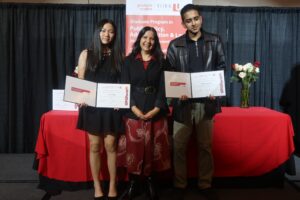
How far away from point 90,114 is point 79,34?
205 centimetres

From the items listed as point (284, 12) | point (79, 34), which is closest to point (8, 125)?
point (79, 34)

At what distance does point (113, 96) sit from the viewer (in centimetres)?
234

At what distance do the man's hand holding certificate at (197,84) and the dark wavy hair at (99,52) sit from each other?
1.31 ft

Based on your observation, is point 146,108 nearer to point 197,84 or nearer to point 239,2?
point 197,84

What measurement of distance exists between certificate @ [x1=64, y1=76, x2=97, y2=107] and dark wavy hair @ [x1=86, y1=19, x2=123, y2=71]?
0.41 ft

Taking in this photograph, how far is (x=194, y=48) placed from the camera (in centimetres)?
248

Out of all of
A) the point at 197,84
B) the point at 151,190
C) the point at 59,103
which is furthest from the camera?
the point at 59,103

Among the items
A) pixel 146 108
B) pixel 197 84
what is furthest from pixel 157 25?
pixel 146 108

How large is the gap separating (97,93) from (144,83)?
0.35m

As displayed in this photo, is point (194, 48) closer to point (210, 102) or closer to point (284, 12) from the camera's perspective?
point (210, 102)

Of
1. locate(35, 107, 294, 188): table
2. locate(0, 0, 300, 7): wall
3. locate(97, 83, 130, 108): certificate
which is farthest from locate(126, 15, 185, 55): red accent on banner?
locate(97, 83, 130, 108): certificate

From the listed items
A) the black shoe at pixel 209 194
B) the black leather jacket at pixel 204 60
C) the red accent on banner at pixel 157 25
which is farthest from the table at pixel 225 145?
the red accent on banner at pixel 157 25

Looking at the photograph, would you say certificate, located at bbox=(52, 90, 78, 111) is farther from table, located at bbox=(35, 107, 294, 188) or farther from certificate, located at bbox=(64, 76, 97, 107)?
certificate, located at bbox=(64, 76, 97, 107)

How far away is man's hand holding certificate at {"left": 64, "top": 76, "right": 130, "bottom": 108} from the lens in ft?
7.59
